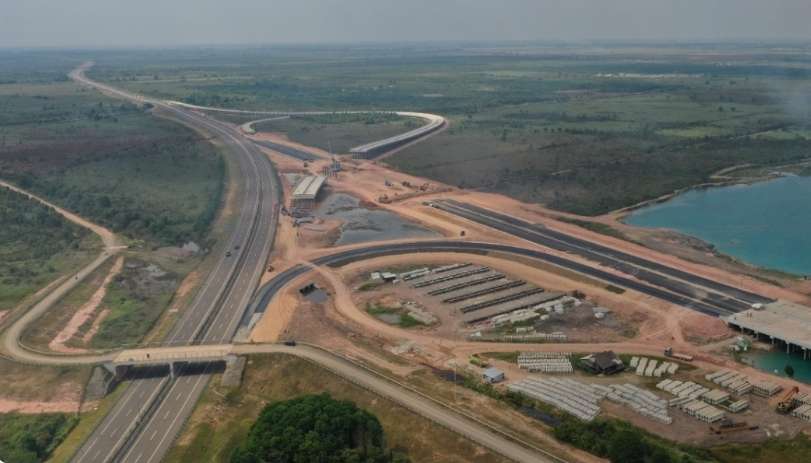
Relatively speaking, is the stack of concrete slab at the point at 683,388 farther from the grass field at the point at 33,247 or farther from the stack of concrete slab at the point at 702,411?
the grass field at the point at 33,247

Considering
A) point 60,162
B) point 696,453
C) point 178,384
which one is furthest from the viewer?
point 60,162

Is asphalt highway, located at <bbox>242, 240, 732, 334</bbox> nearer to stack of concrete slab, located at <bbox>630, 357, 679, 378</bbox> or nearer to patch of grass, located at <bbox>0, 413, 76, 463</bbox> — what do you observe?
stack of concrete slab, located at <bbox>630, 357, 679, 378</bbox>

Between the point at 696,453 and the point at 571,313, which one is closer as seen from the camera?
the point at 696,453

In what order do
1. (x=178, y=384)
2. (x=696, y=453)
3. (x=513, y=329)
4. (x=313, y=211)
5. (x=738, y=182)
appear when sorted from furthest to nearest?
1. (x=738, y=182)
2. (x=313, y=211)
3. (x=513, y=329)
4. (x=178, y=384)
5. (x=696, y=453)

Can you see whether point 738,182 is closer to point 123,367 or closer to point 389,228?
point 389,228

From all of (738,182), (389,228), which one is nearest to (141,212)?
(389,228)

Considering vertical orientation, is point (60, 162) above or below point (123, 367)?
above

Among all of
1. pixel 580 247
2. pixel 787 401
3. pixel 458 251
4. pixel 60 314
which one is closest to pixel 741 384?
pixel 787 401
